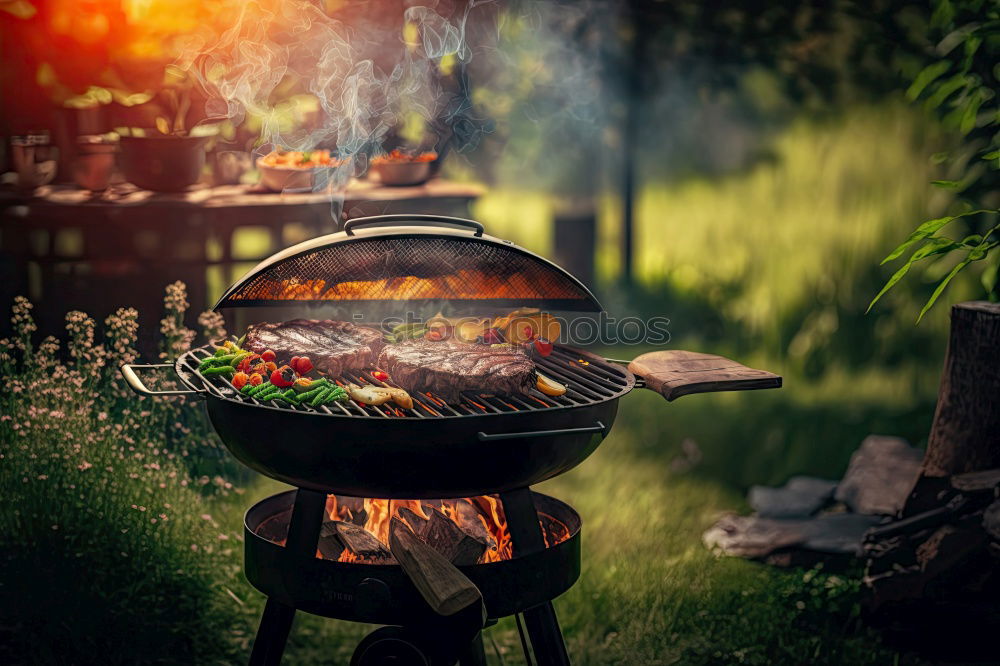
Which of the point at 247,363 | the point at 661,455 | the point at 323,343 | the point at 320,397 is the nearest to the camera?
the point at 320,397

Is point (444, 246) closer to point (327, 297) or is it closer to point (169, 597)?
point (327, 297)

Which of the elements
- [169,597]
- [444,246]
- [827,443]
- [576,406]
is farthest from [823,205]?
[169,597]

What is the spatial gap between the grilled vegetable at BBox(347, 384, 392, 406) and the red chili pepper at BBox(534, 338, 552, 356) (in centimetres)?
93

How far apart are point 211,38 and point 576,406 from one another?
338cm

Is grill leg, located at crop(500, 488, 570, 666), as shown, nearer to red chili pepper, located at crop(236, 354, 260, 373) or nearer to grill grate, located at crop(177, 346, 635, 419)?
grill grate, located at crop(177, 346, 635, 419)

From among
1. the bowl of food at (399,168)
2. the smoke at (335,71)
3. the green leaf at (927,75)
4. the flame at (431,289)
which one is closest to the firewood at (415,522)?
the flame at (431,289)

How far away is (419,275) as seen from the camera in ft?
14.9

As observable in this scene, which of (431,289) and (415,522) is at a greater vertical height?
(431,289)

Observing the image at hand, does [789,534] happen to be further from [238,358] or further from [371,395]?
[238,358]

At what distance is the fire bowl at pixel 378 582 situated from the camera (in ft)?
Result: 11.8

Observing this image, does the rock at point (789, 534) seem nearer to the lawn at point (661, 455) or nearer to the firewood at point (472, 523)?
the lawn at point (661, 455)

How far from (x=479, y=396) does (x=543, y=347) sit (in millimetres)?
748

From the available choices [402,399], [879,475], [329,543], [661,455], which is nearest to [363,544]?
[329,543]

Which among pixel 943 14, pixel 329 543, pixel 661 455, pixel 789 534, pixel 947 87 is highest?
pixel 943 14
